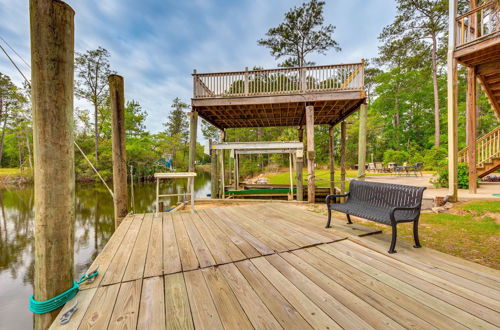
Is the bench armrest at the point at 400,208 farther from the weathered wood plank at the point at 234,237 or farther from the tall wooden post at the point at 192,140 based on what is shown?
the tall wooden post at the point at 192,140

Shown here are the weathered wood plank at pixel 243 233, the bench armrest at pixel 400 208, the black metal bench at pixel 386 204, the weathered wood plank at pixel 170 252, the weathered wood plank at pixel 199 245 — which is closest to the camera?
the weathered wood plank at pixel 170 252

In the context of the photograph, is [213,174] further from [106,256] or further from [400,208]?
[400,208]

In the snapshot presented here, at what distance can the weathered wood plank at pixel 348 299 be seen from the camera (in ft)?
4.27

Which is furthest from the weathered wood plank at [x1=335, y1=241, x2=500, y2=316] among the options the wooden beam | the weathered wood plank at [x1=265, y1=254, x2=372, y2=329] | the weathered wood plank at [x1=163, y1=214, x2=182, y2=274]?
the wooden beam

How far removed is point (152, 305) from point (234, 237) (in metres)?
1.60

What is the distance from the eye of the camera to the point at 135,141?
2302cm

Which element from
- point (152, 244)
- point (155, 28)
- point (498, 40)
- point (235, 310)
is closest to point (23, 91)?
point (155, 28)

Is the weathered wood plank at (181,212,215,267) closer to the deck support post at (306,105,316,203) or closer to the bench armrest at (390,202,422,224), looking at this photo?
the bench armrest at (390,202,422,224)

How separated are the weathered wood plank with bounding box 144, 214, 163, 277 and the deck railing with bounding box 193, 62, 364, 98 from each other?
5233 millimetres

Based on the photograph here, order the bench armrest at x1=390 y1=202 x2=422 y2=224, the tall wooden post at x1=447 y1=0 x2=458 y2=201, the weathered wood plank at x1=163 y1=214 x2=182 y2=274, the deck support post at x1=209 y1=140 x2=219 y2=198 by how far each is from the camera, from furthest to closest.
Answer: the deck support post at x1=209 y1=140 x2=219 y2=198 → the tall wooden post at x1=447 y1=0 x2=458 y2=201 → the bench armrest at x1=390 y1=202 x2=422 y2=224 → the weathered wood plank at x1=163 y1=214 x2=182 y2=274

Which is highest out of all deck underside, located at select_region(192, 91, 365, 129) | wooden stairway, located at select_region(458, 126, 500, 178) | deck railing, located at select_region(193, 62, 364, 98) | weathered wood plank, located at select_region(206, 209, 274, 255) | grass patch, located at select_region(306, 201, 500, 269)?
deck railing, located at select_region(193, 62, 364, 98)

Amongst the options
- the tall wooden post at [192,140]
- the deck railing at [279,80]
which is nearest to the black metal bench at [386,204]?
the deck railing at [279,80]

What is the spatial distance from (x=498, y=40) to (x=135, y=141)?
26640 millimetres

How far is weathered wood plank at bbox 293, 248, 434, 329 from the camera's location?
134cm
